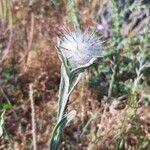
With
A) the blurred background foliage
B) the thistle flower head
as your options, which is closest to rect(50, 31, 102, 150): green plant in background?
the thistle flower head

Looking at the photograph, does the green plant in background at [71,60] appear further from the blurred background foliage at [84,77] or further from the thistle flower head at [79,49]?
the blurred background foliage at [84,77]

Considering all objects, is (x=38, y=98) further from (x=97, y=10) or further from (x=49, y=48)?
(x=97, y=10)

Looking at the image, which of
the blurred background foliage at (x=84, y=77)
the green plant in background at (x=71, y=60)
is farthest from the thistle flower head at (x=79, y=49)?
the blurred background foliage at (x=84, y=77)

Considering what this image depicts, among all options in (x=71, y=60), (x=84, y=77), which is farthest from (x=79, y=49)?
(x=84, y=77)

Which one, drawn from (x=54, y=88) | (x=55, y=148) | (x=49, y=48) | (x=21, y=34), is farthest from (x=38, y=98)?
(x=55, y=148)

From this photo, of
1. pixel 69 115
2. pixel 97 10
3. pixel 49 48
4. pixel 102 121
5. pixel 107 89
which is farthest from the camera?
pixel 97 10

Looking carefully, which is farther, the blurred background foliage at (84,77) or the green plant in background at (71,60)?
the blurred background foliage at (84,77)

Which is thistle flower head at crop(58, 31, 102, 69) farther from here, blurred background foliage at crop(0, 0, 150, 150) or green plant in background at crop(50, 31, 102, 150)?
blurred background foliage at crop(0, 0, 150, 150)
